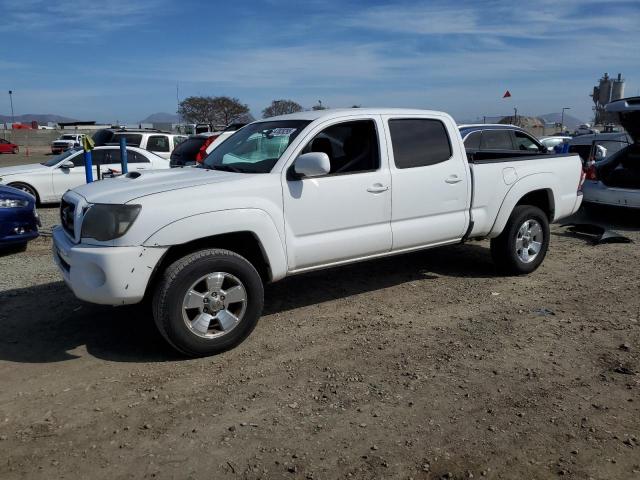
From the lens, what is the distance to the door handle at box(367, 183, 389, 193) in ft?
16.5

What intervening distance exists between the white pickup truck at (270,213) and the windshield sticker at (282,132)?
0.6 inches

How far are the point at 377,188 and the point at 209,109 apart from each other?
61411 mm

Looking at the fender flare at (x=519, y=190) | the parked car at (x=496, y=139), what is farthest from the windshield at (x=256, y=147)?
the parked car at (x=496, y=139)

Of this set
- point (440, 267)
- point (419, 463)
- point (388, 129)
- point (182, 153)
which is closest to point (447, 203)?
point (388, 129)

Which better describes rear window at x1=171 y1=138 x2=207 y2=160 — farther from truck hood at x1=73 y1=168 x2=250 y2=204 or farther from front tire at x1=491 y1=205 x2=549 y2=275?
front tire at x1=491 y1=205 x2=549 y2=275

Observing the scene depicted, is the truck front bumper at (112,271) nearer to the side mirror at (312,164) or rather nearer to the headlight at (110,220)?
the headlight at (110,220)

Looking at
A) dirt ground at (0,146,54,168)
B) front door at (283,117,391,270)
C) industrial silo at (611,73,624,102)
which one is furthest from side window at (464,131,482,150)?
industrial silo at (611,73,624,102)

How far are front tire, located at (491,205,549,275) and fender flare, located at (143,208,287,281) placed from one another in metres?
2.92

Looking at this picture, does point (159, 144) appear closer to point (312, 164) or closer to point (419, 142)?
point (419, 142)

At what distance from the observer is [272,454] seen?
3086 millimetres

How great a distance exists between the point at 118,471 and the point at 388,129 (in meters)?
3.69

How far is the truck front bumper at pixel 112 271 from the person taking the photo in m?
3.93

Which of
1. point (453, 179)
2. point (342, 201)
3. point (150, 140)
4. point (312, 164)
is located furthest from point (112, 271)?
point (150, 140)

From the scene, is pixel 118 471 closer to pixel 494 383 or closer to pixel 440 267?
pixel 494 383
